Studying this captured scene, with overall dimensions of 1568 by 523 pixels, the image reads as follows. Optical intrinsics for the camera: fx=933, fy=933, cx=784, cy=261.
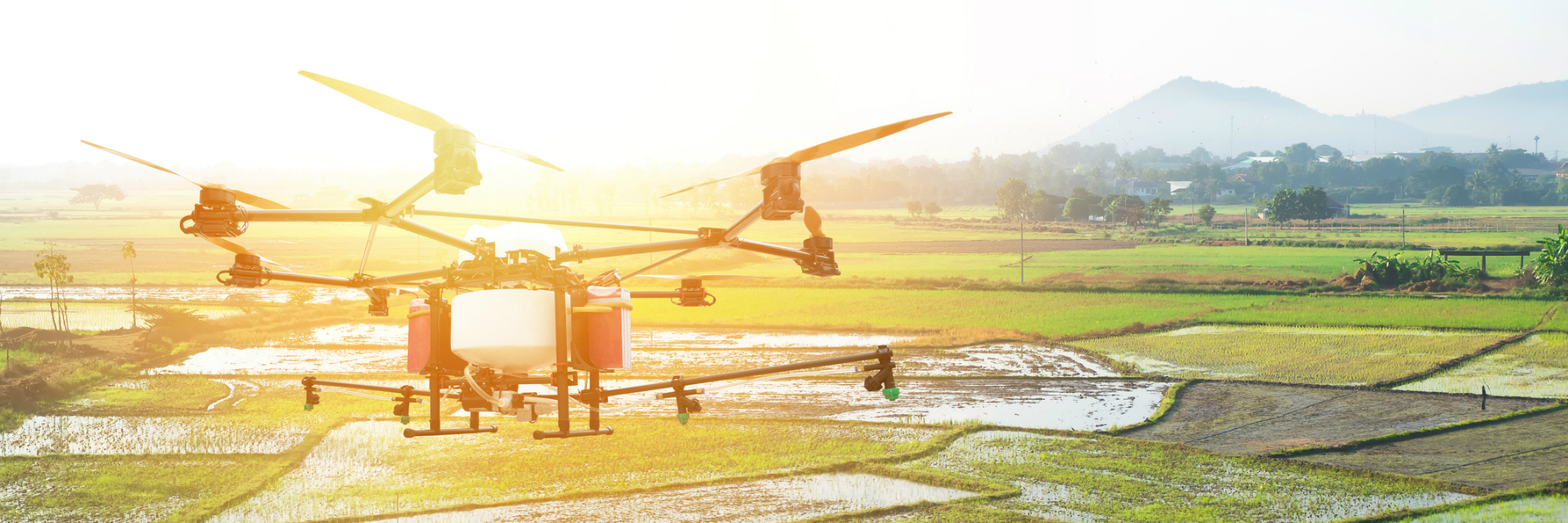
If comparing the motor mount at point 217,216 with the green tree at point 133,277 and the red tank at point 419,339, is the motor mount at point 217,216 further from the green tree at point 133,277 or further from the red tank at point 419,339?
the green tree at point 133,277

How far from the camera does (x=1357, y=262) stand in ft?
98.1

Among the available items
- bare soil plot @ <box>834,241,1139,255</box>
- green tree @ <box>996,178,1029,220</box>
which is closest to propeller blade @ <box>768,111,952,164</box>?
bare soil plot @ <box>834,241,1139,255</box>

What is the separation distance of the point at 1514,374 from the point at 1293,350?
3.62 metres

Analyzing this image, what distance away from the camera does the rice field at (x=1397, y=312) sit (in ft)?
72.4

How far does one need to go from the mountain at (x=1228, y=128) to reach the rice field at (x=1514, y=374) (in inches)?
5163

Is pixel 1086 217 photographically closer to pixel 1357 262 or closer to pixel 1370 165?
pixel 1357 262

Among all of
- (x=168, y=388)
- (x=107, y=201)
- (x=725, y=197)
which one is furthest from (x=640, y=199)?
(x=168, y=388)

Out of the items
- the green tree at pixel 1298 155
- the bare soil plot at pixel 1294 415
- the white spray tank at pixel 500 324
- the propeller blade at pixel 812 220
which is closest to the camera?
the propeller blade at pixel 812 220

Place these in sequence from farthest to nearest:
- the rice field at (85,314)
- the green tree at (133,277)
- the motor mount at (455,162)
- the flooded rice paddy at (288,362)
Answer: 1. the rice field at (85,314)
2. the green tree at (133,277)
3. the flooded rice paddy at (288,362)
4. the motor mount at (455,162)

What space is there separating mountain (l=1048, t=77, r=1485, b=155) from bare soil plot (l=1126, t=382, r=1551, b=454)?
447ft

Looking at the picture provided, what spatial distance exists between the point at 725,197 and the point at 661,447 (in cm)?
3118

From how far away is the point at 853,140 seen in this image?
3.32m

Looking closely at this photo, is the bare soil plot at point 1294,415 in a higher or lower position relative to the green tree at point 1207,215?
lower

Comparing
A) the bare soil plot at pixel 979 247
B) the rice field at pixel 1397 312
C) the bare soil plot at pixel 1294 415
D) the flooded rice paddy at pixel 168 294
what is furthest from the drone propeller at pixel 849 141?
the bare soil plot at pixel 979 247
